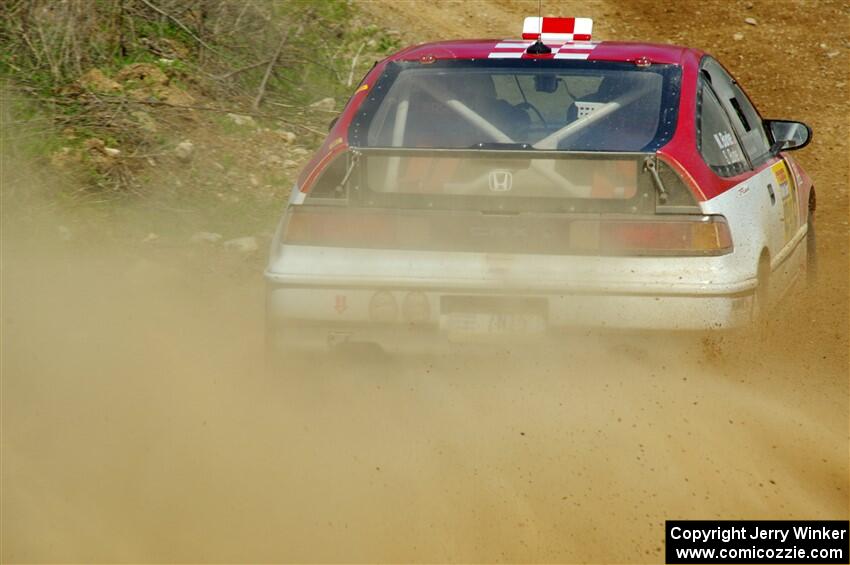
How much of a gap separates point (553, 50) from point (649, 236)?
1324mm

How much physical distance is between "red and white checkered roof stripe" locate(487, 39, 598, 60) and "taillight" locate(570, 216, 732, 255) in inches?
42.6

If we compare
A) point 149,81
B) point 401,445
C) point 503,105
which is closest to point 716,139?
point 503,105

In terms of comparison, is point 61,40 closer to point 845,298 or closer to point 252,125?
point 252,125

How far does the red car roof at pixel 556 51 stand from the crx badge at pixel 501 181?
913 millimetres

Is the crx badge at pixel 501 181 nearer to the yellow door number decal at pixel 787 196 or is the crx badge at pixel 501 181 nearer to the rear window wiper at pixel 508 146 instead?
the rear window wiper at pixel 508 146

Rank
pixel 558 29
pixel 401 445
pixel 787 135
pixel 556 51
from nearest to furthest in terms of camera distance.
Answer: pixel 401 445 < pixel 556 51 < pixel 558 29 < pixel 787 135

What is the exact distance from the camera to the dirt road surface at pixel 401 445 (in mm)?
4047

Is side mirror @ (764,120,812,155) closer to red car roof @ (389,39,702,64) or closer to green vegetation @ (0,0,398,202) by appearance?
red car roof @ (389,39,702,64)

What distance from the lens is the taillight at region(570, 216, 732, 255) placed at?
16.1ft

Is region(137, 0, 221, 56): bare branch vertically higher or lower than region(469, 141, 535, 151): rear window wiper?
lower

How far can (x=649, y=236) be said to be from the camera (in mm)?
4930

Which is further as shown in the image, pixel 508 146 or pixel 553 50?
pixel 553 50

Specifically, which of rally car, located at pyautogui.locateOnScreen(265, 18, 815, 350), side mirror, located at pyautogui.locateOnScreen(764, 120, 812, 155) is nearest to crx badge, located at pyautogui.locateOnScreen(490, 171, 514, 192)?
rally car, located at pyautogui.locateOnScreen(265, 18, 815, 350)

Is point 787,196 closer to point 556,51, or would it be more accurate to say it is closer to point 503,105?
point 556,51
